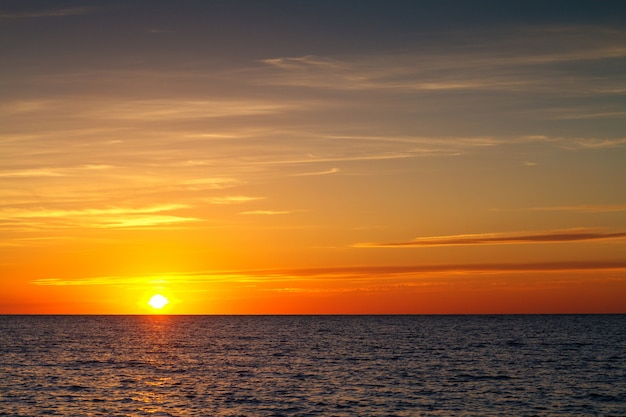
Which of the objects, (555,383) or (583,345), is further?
(583,345)

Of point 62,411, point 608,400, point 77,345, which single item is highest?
point 77,345

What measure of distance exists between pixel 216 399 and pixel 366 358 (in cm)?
4292

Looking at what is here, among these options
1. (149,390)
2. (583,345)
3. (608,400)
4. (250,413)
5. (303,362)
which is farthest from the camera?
(583,345)

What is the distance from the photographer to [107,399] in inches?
2547

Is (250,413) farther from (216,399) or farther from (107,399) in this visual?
(107,399)

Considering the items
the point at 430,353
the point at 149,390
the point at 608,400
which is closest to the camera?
the point at 608,400

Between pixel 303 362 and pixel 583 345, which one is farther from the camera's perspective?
pixel 583 345

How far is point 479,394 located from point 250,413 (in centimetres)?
2145

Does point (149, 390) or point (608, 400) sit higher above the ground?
point (149, 390)

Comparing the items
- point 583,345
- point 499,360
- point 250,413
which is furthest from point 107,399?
point 583,345

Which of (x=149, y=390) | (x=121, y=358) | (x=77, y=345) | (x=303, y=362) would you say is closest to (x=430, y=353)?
(x=303, y=362)

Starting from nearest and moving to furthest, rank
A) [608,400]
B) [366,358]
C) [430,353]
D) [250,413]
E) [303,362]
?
[250,413] → [608,400] → [303,362] → [366,358] → [430,353]

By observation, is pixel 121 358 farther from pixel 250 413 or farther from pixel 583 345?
pixel 583 345

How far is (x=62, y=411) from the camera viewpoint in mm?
58438
